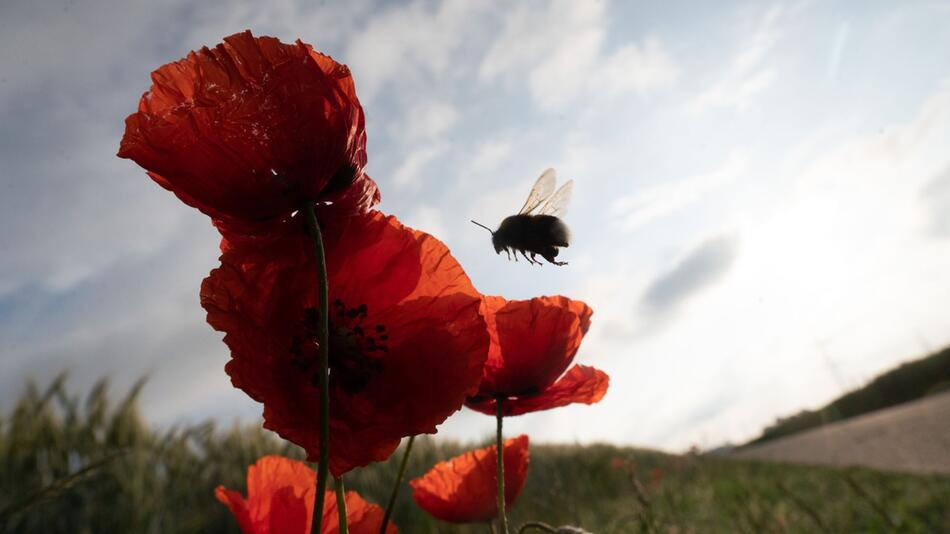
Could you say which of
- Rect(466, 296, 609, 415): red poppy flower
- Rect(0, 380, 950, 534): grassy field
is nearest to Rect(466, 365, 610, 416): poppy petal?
Rect(466, 296, 609, 415): red poppy flower

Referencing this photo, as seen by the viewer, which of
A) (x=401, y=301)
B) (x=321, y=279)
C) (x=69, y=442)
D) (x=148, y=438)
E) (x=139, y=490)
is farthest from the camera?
(x=148, y=438)

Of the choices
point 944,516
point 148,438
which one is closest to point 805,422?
point 944,516

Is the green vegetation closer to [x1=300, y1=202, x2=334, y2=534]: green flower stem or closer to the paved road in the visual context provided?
the paved road

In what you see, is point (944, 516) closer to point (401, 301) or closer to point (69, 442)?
point (401, 301)

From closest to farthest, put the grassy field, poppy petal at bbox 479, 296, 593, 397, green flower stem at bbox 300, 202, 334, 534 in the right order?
green flower stem at bbox 300, 202, 334, 534 < poppy petal at bbox 479, 296, 593, 397 < the grassy field

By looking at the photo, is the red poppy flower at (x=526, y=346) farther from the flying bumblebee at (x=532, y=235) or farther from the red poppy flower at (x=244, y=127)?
the red poppy flower at (x=244, y=127)

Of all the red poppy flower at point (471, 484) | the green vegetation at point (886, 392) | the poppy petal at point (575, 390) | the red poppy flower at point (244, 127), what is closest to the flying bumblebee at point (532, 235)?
the poppy petal at point (575, 390)
